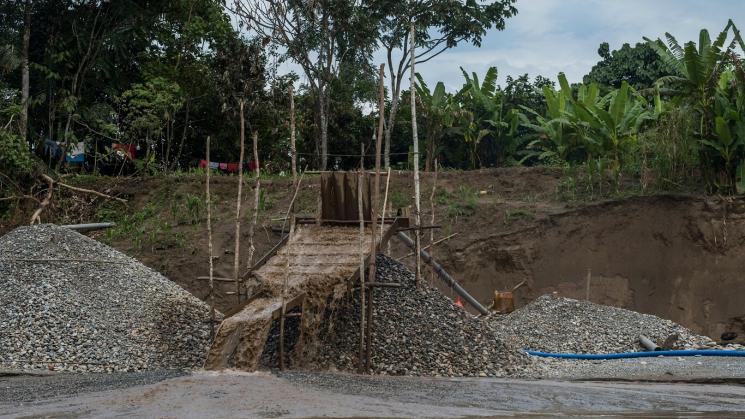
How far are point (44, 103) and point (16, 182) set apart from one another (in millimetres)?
3186

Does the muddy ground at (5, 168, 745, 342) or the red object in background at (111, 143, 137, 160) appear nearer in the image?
the muddy ground at (5, 168, 745, 342)

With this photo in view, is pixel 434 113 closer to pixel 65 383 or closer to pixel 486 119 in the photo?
pixel 486 119

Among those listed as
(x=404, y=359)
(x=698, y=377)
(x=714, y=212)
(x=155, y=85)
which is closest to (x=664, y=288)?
(x=714, y=212)

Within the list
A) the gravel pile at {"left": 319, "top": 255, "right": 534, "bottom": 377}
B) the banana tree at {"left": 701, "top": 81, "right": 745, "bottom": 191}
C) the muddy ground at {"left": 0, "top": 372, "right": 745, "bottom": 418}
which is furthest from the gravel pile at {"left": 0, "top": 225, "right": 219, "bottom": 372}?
the banana tree at {"left": 701, "top": 81, "right": 745, "bottom": 191}

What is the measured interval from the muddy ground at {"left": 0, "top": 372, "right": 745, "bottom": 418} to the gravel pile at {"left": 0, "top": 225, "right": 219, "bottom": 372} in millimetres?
1226

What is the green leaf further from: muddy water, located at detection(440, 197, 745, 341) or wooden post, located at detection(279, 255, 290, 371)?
wooden post, located at detection(279, 255, 290, 371)

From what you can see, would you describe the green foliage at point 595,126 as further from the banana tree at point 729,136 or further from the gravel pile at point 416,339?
the gravel pile at point 416,339

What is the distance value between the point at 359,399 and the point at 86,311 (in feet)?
Answer: 17.8

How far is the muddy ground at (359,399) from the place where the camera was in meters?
9.52

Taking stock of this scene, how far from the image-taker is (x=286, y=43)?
84.5 feet

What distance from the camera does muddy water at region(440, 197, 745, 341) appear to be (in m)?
19.5

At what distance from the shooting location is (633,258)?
2016 cm

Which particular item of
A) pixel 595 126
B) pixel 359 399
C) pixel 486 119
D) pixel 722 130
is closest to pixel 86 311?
pixel 359 399

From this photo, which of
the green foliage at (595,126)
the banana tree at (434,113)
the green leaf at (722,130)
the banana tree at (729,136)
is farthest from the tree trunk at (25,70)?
the green leaf at (722,130)
